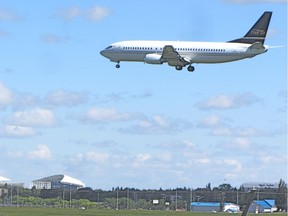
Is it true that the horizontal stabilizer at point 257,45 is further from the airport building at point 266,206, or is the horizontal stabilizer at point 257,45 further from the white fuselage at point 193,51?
the airport building at point 266,206

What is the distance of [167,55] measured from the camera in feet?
329

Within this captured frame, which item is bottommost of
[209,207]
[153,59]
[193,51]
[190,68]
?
[209,207]

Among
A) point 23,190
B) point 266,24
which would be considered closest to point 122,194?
point 23,190

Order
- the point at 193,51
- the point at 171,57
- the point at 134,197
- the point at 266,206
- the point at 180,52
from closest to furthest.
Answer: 1. the point at 171,57
2. the point at 180,52
3. the point at 193,51
4. the point at 266,206
5. the point at 134,197

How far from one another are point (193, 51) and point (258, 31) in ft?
34.3

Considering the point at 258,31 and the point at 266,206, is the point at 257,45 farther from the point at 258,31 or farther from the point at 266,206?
the point at 266,206

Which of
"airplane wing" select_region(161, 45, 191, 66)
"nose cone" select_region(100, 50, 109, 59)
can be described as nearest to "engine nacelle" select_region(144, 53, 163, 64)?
"airplane wing" select_region(161, 45, 191, 66)

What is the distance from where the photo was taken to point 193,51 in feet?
341

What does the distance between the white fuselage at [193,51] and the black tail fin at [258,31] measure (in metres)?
2.95

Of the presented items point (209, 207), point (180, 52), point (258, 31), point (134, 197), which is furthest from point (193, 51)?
point (134, 197)

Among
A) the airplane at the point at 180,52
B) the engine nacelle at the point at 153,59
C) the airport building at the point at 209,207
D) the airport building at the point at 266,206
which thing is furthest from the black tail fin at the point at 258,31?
the airport building at the point at 209,207

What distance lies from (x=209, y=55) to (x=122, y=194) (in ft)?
233

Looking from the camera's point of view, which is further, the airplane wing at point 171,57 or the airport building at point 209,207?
the airport building at point 209,207

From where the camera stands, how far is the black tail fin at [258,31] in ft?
355
